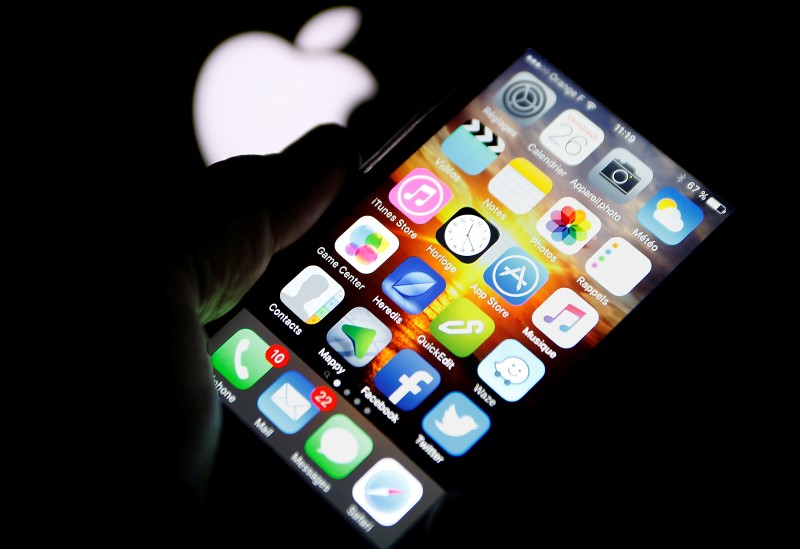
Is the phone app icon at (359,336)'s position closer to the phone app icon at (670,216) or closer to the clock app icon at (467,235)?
the clock app icon at (467,235)

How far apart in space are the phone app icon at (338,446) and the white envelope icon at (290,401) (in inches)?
0.9

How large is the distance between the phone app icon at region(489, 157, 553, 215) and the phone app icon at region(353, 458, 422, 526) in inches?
10.4

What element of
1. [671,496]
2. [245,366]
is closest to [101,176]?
[245,366]

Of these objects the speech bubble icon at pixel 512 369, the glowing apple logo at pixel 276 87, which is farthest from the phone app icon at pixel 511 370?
the glowing apple logo at pixel 276 87

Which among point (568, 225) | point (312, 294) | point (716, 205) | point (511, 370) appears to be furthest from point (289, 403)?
point (716, 205)

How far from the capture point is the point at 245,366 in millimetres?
686

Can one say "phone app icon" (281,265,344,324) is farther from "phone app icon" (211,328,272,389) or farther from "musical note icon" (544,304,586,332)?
"musical note icon" (544,304,586,332)

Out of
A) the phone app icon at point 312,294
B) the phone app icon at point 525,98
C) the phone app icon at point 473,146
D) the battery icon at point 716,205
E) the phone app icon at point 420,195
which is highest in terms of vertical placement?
the battery icon at point 716,205

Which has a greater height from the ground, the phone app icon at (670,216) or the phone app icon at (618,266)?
the phone app icon at (670,216)

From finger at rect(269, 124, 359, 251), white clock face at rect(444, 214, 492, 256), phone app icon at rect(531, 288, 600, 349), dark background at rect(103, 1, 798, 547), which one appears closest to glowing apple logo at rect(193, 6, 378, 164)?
dark background at rect(103, 1, 798, 547)

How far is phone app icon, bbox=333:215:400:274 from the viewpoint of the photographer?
27.6 inches

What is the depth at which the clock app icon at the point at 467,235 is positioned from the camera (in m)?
0.70

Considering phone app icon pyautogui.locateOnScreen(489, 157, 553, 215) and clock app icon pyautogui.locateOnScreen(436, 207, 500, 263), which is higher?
phone app icon pyautogui.locateOnScreen(489, 157, 553, 215)

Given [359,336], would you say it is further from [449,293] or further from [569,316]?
[569,316]
